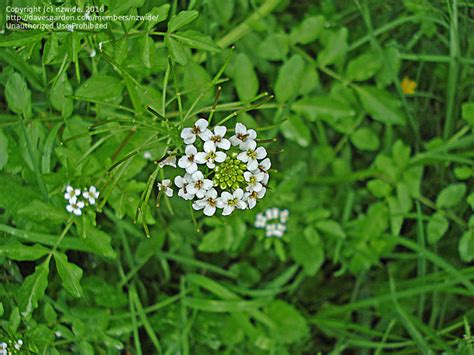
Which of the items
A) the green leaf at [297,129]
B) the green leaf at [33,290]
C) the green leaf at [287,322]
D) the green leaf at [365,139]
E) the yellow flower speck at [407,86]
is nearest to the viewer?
the green leaf at [33,290]

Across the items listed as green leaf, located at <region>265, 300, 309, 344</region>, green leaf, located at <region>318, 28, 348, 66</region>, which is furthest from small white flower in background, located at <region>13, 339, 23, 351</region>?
green leaf, located at <region>318, 28, 348, 66</region>

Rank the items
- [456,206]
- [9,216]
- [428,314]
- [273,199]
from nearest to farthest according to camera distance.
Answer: [9,216]
[273,199]
[456,206]
[428,314]

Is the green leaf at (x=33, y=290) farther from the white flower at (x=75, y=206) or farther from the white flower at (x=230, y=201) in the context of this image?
the white flower at (x=230, y=201)

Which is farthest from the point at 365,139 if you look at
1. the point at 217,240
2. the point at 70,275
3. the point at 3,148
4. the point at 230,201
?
the point at 3,148

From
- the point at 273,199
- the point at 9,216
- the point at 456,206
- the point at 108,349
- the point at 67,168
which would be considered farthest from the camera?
the point at 456,206

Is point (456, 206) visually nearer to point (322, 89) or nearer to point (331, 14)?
point (322, 89)

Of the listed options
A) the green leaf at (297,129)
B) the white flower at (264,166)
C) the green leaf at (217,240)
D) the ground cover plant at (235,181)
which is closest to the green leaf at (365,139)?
the ground cover plant at (235,181)

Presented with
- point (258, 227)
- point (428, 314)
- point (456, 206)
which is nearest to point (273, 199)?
point (258, 227)
